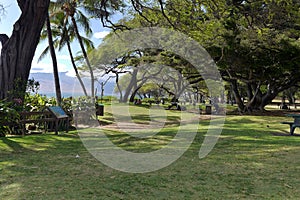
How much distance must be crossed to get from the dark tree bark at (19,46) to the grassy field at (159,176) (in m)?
3.79

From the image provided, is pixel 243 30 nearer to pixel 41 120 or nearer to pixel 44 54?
pixel 41 120

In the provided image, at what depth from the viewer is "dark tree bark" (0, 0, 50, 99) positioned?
9969mm

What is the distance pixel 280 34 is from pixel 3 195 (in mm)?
14019

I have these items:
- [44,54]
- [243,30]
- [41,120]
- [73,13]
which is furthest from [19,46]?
[44,54]

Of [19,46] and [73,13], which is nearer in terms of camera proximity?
[19,46]

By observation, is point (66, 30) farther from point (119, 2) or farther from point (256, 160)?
point (256, 160)

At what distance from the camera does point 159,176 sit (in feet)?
14.9

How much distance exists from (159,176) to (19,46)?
24.4ft

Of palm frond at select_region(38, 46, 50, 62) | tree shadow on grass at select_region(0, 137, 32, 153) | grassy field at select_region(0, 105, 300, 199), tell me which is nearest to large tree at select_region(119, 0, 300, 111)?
grassy field at select_region(0, 105, 300, 199)

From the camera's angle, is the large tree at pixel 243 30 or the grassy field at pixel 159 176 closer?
the grassy field at pixel 159 176

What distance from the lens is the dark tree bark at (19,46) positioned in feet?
32.7

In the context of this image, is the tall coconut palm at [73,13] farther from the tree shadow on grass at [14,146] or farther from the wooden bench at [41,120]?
the tree shadow on grass at [14,146]

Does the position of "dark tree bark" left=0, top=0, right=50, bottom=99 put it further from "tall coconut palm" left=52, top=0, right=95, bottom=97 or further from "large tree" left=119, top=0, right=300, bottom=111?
"tall coconut palm" left=52, top=0, right=95, bottom=97

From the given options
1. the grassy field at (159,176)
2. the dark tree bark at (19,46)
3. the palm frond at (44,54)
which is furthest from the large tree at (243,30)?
the palm frond at (44,54)
